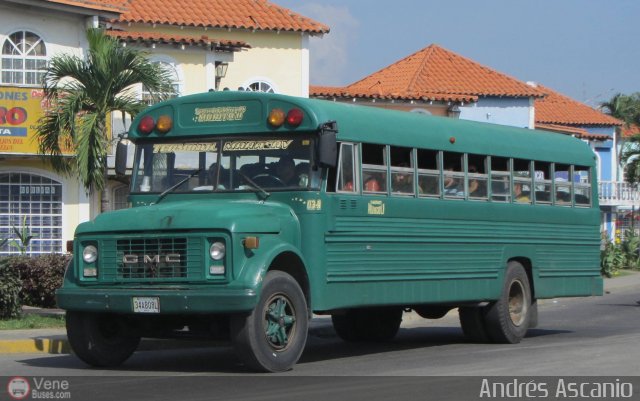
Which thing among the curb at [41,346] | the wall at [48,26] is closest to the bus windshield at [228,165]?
the curb at [41,346]

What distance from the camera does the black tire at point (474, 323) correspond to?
16.0m

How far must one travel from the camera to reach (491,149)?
15.7 m

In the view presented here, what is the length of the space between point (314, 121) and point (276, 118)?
0.44 m

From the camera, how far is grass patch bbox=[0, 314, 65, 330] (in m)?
16.6

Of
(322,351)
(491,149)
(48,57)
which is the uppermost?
(48,57)

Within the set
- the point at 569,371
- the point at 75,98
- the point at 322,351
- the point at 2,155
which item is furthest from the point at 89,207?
the point at 569,371

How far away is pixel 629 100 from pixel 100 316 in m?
55.9

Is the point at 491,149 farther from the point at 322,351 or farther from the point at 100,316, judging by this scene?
the point at 100,316

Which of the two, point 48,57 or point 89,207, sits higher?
point 48,57

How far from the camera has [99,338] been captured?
12.5 m

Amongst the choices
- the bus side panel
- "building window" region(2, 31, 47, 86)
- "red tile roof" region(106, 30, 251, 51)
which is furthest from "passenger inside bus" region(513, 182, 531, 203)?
"red tile roof" region(106, 30, 251, 51)

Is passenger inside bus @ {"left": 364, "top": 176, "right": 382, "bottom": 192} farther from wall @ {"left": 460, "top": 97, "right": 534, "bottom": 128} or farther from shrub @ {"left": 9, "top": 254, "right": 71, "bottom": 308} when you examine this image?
wall @ {"left": 460, "top": 97, "right": 534, "bottom": 128}

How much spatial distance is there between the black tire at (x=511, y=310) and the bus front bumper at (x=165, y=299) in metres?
5.34

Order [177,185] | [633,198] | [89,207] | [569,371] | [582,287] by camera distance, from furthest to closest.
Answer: [633,198]
[89,207]
[582,287]
[177,185]
[569,371]
